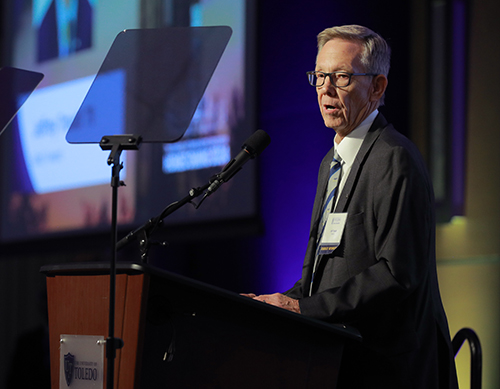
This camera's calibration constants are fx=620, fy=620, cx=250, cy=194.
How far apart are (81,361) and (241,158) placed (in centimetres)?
73

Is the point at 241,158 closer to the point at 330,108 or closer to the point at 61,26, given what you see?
the point at 330,108

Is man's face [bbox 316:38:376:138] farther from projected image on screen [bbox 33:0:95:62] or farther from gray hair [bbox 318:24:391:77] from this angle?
projected image on screen [bbox 33:0:95:62]

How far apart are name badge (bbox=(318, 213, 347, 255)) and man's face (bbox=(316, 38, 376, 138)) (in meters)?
0.34

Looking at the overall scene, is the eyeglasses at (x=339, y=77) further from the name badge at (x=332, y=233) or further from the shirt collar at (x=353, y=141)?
the name badge at (x=332, y=233)

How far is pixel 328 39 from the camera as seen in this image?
81.5 inches

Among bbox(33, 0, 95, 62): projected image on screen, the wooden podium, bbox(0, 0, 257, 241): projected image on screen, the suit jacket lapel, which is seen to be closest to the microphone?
the suit jacket lapel

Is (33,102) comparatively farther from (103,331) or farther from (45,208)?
(103,331)

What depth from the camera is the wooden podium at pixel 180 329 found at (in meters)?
1.29

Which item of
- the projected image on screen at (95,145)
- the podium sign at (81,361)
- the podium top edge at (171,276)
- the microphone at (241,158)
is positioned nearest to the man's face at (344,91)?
the microphone at (241,158)

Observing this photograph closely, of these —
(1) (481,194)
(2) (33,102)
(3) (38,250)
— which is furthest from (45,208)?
(1) (481,194)

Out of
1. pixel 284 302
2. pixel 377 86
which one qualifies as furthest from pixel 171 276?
pixel 377 86

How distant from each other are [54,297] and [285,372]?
593mm

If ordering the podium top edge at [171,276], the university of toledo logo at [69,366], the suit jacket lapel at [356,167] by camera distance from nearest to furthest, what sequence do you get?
the podium top edge at [171,276]
the university of toledo logo at [69,366]
the suit jacket lapel at [356,167]

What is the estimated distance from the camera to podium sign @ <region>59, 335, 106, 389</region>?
1.34 m
